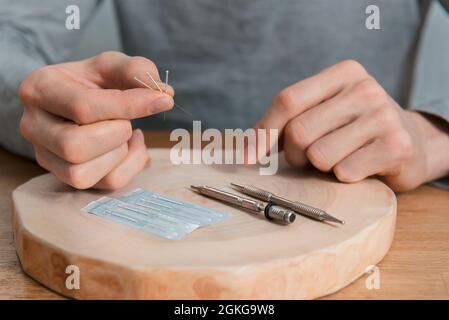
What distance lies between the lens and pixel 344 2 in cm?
139

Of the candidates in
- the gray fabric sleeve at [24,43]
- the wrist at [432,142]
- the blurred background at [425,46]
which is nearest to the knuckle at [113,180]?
the gray fabric sleeve at [24,43]

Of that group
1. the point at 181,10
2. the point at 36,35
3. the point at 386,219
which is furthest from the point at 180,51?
the point at 386,219

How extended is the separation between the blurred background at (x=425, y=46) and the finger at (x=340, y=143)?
3.36 feet

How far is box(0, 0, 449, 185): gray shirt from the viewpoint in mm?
1371

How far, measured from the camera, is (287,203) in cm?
80

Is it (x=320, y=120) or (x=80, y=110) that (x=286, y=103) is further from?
(x=80, y=110)

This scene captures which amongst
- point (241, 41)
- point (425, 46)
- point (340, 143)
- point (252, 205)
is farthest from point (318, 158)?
point (425, 46)

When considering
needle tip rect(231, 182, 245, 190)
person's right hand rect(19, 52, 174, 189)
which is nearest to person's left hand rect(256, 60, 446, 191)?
needle tip rect(231, 182, 245, 190)

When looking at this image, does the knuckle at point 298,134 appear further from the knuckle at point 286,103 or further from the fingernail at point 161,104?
the fingernail at point 161,104

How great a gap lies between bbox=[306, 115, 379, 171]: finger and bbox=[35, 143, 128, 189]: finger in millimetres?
290

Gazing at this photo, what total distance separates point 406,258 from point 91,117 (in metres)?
0.46

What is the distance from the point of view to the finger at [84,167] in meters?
0.81

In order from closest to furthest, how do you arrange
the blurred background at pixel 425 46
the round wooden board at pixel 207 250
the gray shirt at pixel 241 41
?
the round wooden board at pixel 207 250, the gray shirt at pixel 241 41, the blurred background at pixel 425 46

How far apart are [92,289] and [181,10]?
0.90 meters
